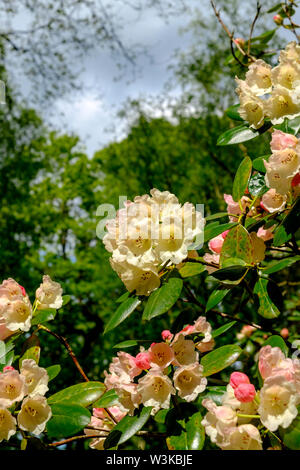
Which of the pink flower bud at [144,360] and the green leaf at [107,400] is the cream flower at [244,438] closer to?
the pink flower bud at [144,360]

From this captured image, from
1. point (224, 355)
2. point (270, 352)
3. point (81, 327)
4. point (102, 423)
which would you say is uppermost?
point (270, 352)

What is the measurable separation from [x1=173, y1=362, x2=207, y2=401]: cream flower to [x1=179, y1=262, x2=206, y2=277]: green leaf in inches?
8.2

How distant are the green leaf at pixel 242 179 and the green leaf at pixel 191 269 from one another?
224 mm

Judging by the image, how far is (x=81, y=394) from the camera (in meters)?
1.14

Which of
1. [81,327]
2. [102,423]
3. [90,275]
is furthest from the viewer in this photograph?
[90,275]

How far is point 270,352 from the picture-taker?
86 cm

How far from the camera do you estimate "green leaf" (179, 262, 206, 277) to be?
1.07m

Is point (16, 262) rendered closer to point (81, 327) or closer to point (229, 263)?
point (81, 327)

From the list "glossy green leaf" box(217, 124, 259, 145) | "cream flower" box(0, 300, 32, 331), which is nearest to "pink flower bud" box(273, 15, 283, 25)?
"glossy green leaf" box(217, 124, 259, 145)

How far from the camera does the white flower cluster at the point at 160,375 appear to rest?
38.1 inches

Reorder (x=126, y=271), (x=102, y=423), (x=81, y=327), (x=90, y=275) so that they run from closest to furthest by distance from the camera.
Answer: (x=126, y=271) < (x=102, y=423) < (x=81, y=327) < (x=90, y=275)

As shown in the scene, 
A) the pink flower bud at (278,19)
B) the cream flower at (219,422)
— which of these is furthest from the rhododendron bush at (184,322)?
the pink flower bud at (278,19)

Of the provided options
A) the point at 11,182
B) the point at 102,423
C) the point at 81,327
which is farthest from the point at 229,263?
the point at 11,182

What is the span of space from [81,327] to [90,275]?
126 centimetres
